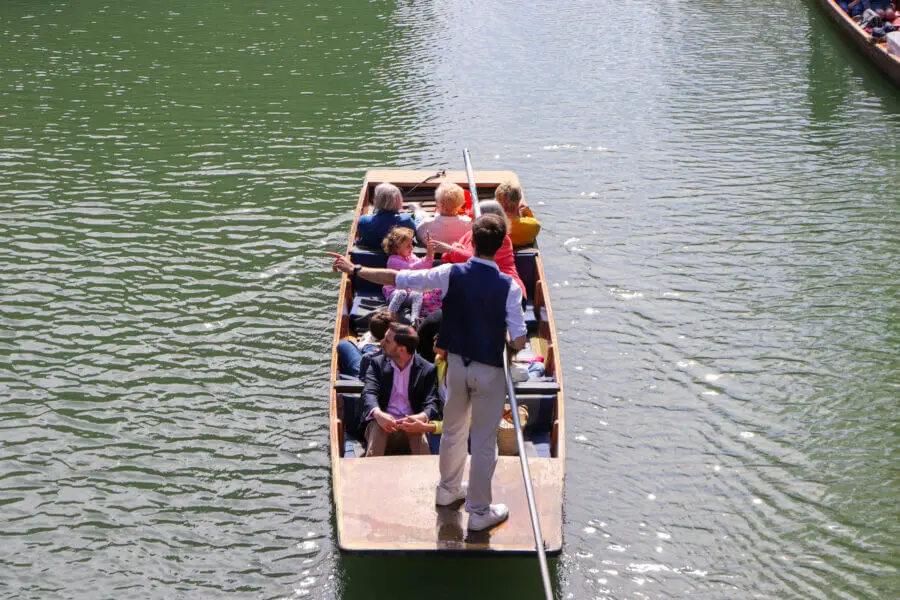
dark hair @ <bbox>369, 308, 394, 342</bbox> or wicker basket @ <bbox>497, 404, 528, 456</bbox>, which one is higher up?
dark hair @ <bbox>369, 308, 394, 342</bbox>

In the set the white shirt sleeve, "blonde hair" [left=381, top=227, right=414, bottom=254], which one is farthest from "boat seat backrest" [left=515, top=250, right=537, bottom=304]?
the white shirt sleeve

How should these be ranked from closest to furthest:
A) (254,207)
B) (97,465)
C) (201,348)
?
(97,465), (201,348), (254,207)

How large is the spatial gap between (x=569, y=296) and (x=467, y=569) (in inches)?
171

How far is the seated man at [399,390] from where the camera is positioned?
7070 mm

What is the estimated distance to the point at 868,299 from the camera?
10.4 metres

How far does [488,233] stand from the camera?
545 cm

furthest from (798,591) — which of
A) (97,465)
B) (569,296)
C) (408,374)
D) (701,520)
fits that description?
(97,465)

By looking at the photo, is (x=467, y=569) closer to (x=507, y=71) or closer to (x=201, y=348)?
(x=201, y=348)

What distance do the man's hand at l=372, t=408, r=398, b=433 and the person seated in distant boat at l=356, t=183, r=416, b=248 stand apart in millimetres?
2823

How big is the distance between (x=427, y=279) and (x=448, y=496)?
5.00 feet

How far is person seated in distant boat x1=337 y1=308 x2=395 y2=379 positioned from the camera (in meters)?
7.52

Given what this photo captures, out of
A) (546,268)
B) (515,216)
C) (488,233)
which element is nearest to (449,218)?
(515,216)

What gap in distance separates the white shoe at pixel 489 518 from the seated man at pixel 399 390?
3.53 ft

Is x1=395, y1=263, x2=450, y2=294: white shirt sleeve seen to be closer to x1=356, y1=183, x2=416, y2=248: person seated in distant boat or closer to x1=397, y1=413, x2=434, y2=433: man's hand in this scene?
x1=397, y1=413, x2=434, y2=433: man's hand
